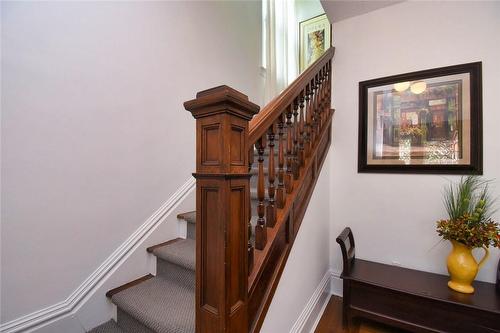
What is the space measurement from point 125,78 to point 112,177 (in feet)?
2.17

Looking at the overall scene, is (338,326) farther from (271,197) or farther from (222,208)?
(222,208)

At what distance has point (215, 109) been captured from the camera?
77 cm

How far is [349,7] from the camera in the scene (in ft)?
6.36

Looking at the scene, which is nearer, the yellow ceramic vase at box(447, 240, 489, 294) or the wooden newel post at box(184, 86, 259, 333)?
the wooden newel post at box(184, 86, 259, 333)

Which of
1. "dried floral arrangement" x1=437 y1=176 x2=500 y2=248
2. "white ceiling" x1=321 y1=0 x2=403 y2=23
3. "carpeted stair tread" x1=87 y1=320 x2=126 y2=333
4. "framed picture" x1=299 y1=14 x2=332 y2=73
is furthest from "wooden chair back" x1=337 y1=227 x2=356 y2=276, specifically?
"framed picture" x1=299 y1=14 x2=332 y2=73

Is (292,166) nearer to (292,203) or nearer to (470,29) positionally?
(292,203)

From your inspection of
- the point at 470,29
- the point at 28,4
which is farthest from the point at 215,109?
the point at 470,29

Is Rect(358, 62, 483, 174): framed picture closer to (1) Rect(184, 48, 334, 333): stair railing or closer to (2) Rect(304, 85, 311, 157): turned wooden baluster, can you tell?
(2) Rect(304, 85, 311, 157): turned wooden baluster

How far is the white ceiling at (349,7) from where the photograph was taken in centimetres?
188

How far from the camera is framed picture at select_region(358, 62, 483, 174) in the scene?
1.58 metres

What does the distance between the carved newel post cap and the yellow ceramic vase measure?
1543mm

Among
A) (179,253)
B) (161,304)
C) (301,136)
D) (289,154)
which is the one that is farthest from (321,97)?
(161,304)

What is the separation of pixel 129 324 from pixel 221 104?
1405 millimetres

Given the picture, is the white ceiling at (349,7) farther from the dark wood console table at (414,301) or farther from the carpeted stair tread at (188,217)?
Result: the carpeted stair tread at (188,217)
